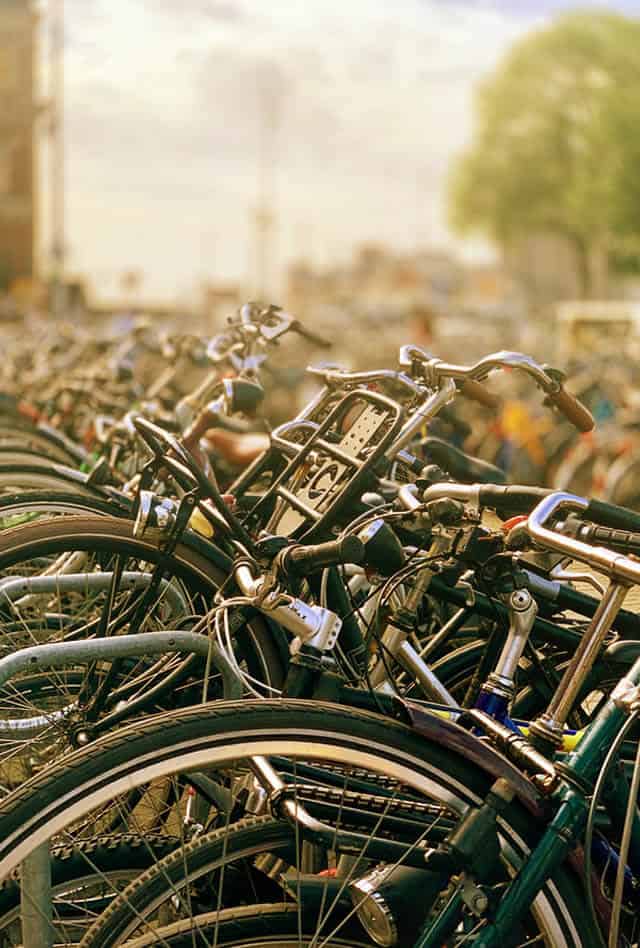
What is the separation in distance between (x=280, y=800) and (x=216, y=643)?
42cm

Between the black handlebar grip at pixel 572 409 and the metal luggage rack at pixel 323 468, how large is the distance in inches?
11.7

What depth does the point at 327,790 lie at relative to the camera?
6.02 ft

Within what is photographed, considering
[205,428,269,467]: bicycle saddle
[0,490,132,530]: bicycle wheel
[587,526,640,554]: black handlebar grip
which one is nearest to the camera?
[587,526,640,554]: black handlebar grip

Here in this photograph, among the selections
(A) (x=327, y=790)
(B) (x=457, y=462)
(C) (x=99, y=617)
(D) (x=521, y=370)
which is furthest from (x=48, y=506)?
(A) (x=327, y=790)

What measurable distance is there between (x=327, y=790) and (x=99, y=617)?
947 mm

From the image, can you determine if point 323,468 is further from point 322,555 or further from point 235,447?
point 235,447

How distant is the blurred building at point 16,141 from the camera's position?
46.3 meters

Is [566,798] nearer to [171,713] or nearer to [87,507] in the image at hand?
[171,713]

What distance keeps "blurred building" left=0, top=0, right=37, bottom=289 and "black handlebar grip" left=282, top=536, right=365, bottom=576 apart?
45575 mm

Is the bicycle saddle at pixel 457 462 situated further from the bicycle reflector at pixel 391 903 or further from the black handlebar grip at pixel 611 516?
the bicycle reflector at pixel 391 903

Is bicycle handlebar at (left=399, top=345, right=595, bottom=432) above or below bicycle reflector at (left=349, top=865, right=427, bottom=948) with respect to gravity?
above

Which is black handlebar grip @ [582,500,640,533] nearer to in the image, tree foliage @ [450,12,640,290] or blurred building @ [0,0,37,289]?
tree foliage @ [450,12,640,290]

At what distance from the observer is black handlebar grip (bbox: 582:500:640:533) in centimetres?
201

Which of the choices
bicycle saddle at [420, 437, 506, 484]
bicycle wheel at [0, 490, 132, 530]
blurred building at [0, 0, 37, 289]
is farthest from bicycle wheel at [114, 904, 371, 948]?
blurred building at [0, 0, 37, 289]
